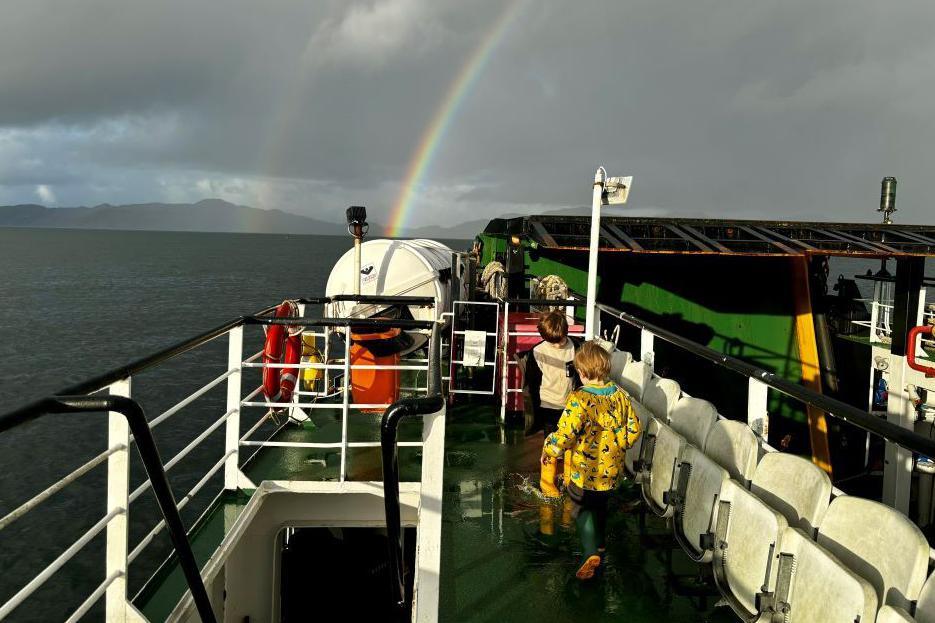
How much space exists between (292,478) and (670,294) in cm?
1161

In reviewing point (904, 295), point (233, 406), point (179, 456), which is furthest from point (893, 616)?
point (904, 295)

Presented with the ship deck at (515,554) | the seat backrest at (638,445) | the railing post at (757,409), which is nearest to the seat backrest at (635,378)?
the seat backrest at (638,445)

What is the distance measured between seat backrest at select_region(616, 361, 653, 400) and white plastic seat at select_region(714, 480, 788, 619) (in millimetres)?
2146

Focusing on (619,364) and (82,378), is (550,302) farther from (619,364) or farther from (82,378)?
(82,378)

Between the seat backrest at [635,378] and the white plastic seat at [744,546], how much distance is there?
215 centimetres

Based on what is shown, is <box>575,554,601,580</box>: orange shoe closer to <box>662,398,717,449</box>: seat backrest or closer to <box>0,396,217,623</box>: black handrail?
<box>662,398,717,449</box>: seat backrest

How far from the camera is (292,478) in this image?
6.59 metres

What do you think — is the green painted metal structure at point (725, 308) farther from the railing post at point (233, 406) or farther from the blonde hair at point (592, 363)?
the blonde hair at point (592, 363)

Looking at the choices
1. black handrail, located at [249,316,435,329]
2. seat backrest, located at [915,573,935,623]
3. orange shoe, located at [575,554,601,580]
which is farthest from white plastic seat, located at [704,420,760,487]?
black handrail, located at [249,316,435,329]

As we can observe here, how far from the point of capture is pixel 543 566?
179 inches

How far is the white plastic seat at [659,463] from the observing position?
14.4 feet

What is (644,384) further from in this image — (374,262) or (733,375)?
(374,262)

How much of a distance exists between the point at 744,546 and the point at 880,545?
0.88 metres

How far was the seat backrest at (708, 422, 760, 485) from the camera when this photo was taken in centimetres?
367
